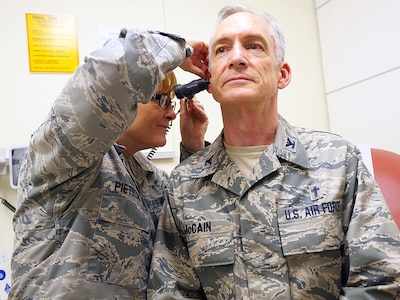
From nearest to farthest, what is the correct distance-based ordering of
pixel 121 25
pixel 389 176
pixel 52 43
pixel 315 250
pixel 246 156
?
pixel 315 250, pixel 246 156, pixel 389 176, pixel 52 43, pixel 121 25

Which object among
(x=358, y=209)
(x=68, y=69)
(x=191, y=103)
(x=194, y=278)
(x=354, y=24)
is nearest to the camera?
(x=358, y=209)

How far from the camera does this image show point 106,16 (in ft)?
7.51

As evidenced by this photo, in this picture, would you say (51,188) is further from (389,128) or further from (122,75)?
(389,128)

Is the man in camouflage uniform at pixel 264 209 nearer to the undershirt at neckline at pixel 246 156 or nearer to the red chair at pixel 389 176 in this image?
the undershirt at neckline at pixel 246 156

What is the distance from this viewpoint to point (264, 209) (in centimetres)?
120

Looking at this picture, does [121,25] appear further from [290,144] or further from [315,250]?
[315,250]

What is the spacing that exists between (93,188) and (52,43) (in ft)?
4.09

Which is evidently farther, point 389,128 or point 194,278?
point 389,128

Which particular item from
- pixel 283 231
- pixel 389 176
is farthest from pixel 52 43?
pixel 389 176

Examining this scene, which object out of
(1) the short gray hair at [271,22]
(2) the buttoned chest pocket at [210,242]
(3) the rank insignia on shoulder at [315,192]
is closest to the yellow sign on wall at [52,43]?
(1) the short gray hair at [271,22]

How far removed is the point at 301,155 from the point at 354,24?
158cm

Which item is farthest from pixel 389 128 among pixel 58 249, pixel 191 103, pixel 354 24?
pixel 58 249

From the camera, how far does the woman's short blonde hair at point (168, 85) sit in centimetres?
144

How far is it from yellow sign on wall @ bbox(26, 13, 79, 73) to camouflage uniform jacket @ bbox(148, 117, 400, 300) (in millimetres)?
1216
